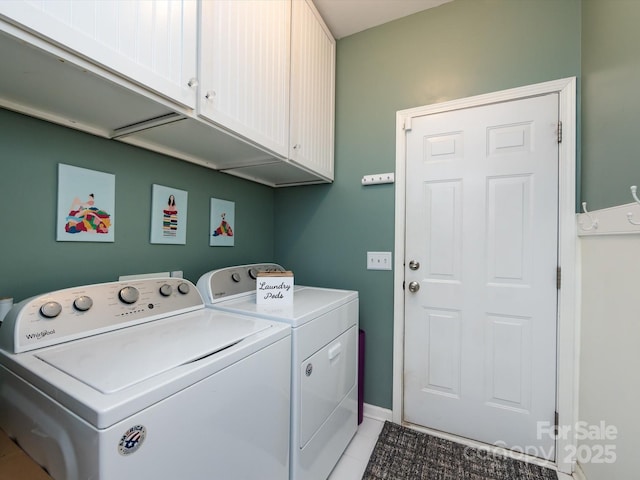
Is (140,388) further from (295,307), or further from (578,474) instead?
(578,474)

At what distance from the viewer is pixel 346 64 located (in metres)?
2.06

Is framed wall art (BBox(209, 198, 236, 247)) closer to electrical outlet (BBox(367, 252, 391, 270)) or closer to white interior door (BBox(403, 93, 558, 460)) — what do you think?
electrical outlet (BBox(367, 252, 391, 270))

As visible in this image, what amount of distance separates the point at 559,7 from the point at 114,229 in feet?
8.51

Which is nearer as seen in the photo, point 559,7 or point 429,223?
point 559,7

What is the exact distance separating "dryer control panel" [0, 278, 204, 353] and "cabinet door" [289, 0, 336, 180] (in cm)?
95

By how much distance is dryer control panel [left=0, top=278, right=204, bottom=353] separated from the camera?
0.78 metres

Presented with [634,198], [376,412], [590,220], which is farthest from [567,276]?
[376,412]

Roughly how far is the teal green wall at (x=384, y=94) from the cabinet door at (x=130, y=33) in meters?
1.27

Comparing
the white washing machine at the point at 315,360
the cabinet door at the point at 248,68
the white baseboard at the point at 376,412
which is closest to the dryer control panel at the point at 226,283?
A: the white washing machine at the point at 315,360

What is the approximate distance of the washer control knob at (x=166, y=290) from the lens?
1138 mm

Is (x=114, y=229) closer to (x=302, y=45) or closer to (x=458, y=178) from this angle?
(x=302, y=45)

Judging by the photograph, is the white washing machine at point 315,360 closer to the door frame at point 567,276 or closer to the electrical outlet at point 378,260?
the electrical outlet at point 378,260

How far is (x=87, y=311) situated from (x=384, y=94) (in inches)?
80.2

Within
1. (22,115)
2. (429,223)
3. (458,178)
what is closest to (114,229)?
(22,115)
